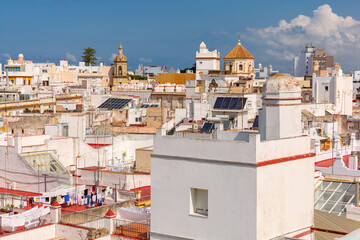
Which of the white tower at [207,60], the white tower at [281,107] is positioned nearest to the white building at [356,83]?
the white tower at [207,60]

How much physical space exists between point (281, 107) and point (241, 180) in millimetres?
2366

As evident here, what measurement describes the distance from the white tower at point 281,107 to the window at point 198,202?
7.17 ft

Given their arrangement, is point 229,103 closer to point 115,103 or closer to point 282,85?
point 115,103

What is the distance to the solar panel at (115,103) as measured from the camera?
2166 inches

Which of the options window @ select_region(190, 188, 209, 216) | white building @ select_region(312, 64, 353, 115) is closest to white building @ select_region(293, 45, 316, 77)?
white building @ select_region(312, 64, 353, 115)

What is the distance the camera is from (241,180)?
14.1 m

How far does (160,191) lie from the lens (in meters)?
15.3

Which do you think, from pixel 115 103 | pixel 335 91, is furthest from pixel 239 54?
pixel 115 103

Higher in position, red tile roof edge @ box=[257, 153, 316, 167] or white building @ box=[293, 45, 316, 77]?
white building @ box=[293, 45, 316, 77]

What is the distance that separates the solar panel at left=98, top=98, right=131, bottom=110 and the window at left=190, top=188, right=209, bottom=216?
40.0 m

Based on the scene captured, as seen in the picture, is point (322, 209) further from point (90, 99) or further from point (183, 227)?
point (90, 99)

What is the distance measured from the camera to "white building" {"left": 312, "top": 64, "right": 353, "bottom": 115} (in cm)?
6172

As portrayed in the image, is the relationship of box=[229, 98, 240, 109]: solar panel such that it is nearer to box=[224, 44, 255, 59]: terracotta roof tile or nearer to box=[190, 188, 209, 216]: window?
box=[224, 44, 255, 59]: terracotta roof tile

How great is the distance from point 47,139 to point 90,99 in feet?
102
